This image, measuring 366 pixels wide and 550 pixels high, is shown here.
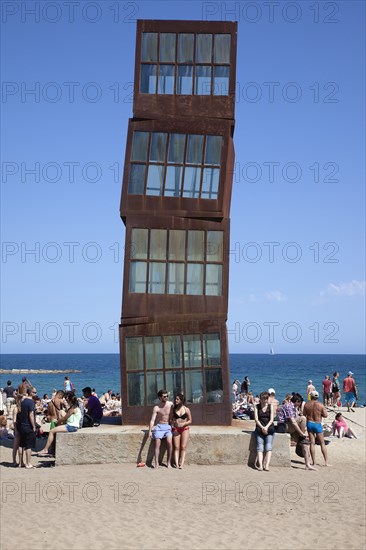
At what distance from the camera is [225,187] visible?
1980 centimetres

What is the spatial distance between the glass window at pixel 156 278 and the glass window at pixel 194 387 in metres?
2.41

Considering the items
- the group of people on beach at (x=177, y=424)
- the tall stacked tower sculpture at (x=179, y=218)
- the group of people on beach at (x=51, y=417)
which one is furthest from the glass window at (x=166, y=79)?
the group of people on beach at (x=51, y=417)

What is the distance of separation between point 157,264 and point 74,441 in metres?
5.33

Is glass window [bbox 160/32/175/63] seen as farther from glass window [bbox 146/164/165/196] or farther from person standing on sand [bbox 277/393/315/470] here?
person standing on sand [bbox 277/393/315/470]

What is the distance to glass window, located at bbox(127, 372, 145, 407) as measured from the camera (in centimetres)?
1941

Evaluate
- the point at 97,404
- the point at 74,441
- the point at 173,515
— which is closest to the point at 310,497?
the point at 173,515

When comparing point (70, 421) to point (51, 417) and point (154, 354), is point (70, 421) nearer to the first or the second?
point (51, 417)

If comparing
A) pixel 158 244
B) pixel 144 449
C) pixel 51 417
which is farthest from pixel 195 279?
pixel 51 417

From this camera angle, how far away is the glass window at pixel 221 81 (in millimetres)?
20203

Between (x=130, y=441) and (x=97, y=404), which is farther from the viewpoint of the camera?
(x=97, y=404)

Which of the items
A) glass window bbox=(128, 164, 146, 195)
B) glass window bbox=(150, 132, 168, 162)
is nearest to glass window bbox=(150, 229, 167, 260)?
glass window bbox=(128, 164, 146, 195)

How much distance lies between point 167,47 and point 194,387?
31.9 ft

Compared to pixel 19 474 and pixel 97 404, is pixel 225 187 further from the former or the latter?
pixel 19 474

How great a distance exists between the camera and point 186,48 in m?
20.3
